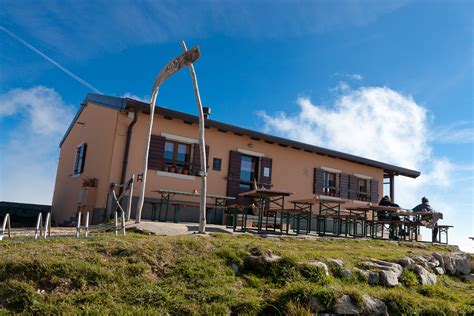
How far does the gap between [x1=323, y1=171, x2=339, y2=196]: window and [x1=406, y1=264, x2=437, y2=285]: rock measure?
9.13 m

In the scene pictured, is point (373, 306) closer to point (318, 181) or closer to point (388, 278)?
point (388, 278)

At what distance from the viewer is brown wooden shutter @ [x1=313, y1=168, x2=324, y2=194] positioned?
15398mm

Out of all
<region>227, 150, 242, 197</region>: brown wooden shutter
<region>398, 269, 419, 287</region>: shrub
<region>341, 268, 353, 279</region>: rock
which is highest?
<region>227, 150, 242, 197</region>: brown wooden shutter

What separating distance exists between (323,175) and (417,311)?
10.8 m

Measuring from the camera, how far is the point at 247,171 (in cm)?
1398

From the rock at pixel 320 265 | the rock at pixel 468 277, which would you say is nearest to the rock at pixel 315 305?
the rock at pixel 320 265

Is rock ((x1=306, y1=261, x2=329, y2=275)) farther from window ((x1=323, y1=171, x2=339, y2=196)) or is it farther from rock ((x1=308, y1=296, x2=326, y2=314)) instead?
window ((x1=323, y1=171, x2=339, y2=196))

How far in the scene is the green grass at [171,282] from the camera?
388 centimetres

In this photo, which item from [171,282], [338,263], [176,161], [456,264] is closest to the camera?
[171,282]

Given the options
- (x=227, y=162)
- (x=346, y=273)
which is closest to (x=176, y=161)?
(x=227, y=162)

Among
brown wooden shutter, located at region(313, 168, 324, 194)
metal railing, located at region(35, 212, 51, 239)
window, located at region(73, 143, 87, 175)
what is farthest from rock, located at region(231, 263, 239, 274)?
brown wooden shutter, located at region(313, 168, 324, 194)

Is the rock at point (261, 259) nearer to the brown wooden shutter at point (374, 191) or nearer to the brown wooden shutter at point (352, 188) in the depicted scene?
the brown wooden shutter at point (352, 188)

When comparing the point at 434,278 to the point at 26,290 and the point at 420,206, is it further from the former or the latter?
the point at 26,290

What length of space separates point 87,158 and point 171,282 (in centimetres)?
997
